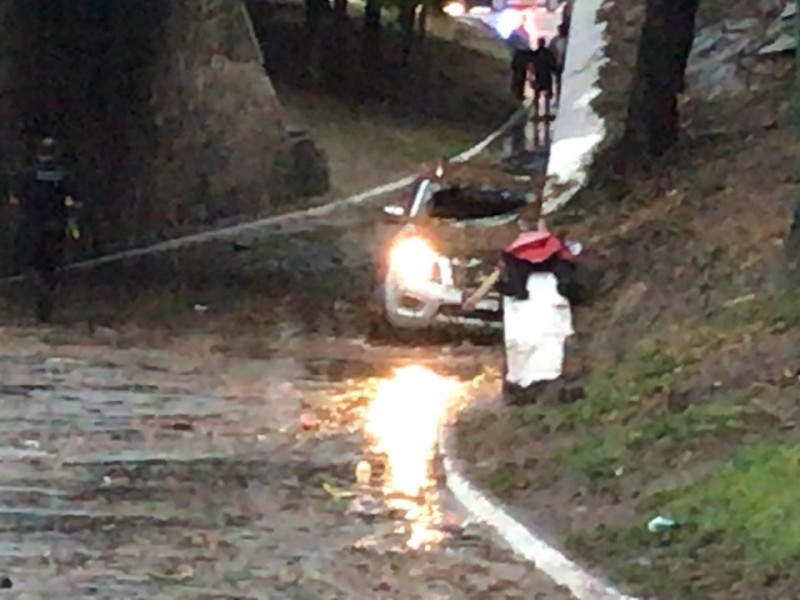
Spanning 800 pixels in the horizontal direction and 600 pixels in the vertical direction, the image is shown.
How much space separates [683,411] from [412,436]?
245 centimetres

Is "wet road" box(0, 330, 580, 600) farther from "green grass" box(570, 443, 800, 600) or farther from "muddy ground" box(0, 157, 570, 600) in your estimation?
"green grass" box(570, 443, 800, 600)

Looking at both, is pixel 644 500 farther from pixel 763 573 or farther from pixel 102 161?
pixel 102 161

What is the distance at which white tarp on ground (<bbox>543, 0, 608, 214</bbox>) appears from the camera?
857 inches

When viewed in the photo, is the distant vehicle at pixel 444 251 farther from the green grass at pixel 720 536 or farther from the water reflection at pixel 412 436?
the green grass at pixel 720 536

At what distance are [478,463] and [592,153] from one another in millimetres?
11052

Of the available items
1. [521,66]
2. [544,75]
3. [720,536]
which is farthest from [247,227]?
[720,536]

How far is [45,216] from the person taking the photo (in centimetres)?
1925

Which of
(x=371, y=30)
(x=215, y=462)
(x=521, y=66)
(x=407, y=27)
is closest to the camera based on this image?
(x=215, y=462)

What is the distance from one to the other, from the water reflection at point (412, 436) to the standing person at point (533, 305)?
62 cm

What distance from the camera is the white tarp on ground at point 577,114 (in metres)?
21.8

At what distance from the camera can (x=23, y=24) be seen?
24.3 metres

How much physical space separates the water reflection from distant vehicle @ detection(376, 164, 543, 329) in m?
1.13

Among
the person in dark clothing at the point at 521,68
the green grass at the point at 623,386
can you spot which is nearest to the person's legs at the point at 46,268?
the green grass at the point at 623,386

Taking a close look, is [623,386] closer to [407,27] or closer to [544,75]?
[544,75]
